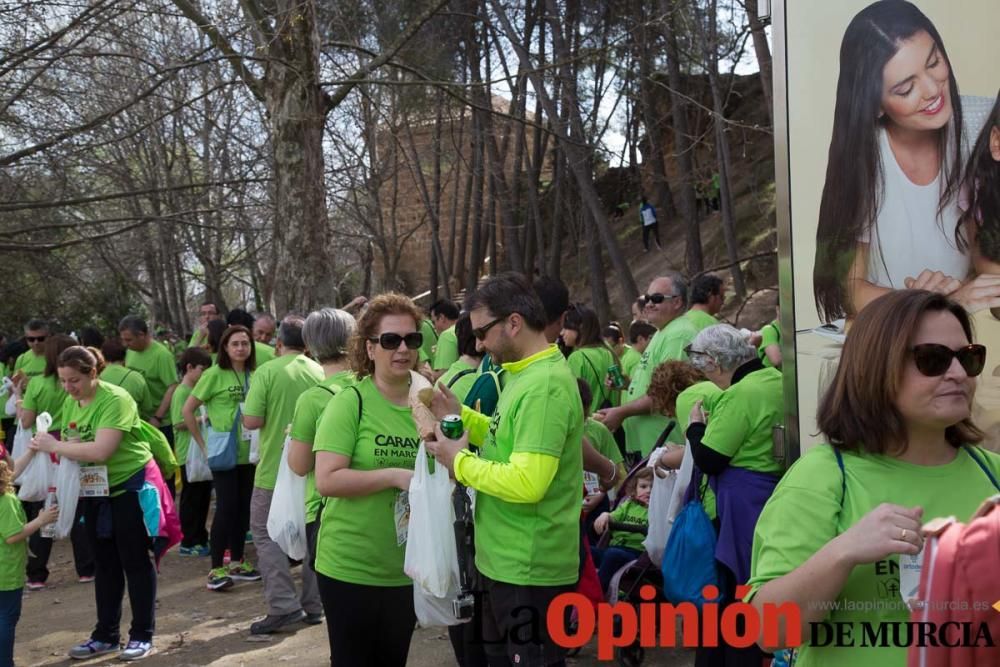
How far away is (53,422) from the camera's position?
10031 mm

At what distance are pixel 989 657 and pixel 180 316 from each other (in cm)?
3212

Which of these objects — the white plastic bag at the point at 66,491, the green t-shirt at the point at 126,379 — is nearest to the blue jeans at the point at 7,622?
the white plastic bag at the point at 66,491

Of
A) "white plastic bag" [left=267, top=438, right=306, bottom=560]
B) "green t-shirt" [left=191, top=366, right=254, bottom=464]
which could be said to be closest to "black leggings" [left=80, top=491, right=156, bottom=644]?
"white plastic bag" [left=267, top=438, right=306, bottom=560]

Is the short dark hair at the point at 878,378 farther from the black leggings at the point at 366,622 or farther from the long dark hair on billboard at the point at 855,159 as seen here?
the black leggings at the point at 366,622

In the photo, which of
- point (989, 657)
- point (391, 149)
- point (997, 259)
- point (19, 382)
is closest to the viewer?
point (989, 657)

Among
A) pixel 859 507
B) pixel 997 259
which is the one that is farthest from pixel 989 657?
pixel 997 259

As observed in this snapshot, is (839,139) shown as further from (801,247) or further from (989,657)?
(989,657)

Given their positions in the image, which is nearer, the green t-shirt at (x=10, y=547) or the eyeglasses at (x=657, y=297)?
the green t-shirt at (x=10, y=547)

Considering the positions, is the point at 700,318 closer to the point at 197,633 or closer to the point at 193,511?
the point at 197,633

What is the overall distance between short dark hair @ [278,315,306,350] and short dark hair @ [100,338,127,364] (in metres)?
3.58

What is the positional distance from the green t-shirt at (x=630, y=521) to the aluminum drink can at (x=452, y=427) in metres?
2.89

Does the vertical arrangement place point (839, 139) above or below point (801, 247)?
above

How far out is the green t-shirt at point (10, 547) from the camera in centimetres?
598

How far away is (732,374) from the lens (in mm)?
5719
